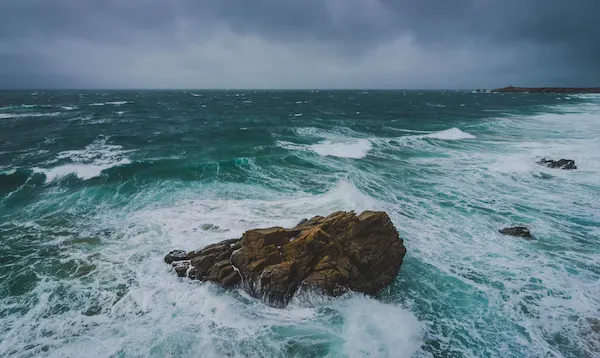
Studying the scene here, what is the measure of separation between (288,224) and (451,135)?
38949 mm

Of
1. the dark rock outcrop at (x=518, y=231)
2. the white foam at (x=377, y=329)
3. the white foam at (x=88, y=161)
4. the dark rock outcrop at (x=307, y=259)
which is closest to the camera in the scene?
the white foam at (x=377, y=329)

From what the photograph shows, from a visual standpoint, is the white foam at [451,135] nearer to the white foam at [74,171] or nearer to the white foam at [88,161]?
the white foam at [88,161]

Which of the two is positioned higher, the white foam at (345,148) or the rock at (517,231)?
the white foam at (345,148)

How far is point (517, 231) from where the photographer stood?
17219 millimetres

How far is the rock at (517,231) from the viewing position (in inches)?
672

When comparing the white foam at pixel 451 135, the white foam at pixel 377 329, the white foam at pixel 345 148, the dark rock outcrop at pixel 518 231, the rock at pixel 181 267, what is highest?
the white foam at pixel 451 135

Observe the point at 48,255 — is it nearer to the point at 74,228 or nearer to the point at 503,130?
the point at 74,228

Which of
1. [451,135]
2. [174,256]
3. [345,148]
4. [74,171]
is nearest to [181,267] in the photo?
[174,256]

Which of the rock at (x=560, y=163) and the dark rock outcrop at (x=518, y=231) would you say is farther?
the rock at (x=560, y=163)

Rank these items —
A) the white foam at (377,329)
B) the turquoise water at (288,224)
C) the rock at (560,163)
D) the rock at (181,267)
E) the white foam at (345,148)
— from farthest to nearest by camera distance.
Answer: the white foam at (345,148) → the rock at (560,163) → the rock at (181,267) → the turquoise water at (288,224) → the white foam at (377,329)

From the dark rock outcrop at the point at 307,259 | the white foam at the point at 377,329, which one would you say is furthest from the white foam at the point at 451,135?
the white foam at the point at 377,329

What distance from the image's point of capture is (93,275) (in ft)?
45.3

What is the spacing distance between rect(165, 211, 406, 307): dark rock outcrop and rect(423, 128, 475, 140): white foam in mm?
36708

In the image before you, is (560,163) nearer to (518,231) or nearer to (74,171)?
(518,231)
